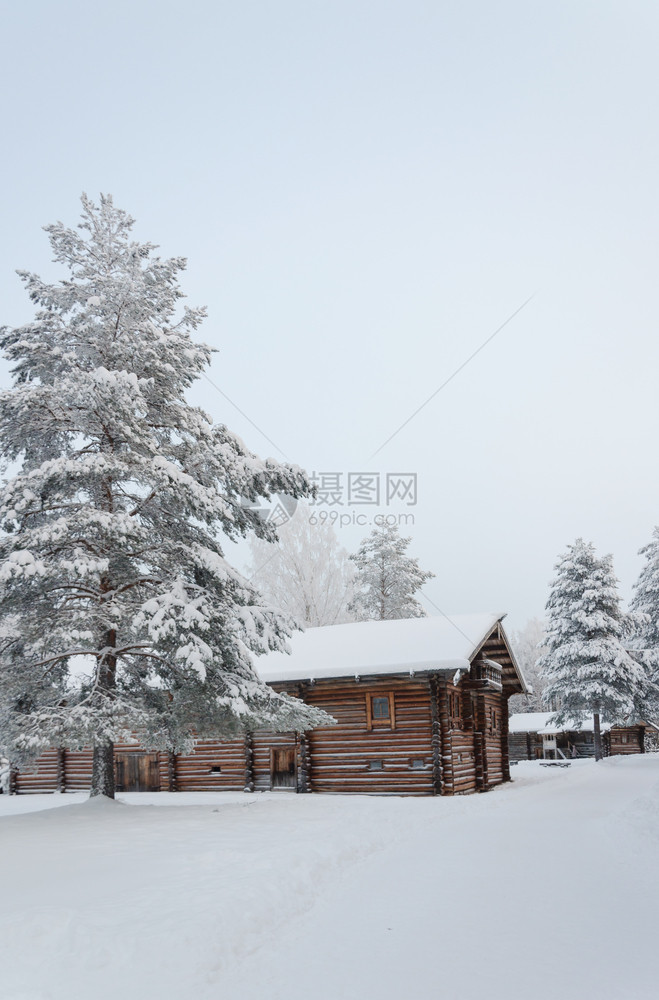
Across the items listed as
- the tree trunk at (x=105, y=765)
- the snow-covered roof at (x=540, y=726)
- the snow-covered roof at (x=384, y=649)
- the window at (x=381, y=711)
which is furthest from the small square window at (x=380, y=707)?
the snow-covered roof at (x=540, y=726)

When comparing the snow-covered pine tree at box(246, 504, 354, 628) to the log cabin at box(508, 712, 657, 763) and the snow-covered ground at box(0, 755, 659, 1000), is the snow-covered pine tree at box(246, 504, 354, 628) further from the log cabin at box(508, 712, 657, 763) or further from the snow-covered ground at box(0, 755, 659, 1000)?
the snow-covered ground at box(0, 755, 659, 1000)

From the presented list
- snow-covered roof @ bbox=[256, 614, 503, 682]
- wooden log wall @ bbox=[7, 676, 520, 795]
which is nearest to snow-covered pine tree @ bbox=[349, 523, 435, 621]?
snow-covered roof @ bbox=[256, 614, 503, 682]

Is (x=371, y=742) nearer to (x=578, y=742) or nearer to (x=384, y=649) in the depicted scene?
(x=384, y=649)

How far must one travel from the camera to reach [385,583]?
1960 inches

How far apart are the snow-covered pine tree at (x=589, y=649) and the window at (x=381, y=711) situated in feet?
54.5

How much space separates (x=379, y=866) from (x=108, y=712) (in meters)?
5.65

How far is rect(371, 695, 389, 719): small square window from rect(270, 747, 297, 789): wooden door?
11.1ft

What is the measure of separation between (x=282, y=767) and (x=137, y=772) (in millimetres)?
5981

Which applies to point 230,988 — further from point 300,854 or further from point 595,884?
point 595,884

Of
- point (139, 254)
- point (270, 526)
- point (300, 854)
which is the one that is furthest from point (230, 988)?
point (139, 254)

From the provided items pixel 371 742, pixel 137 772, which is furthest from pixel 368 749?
pixel 137 772

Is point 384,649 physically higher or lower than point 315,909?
higher

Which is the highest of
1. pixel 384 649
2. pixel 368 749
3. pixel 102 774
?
pixel 384 649

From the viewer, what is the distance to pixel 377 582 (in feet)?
163
